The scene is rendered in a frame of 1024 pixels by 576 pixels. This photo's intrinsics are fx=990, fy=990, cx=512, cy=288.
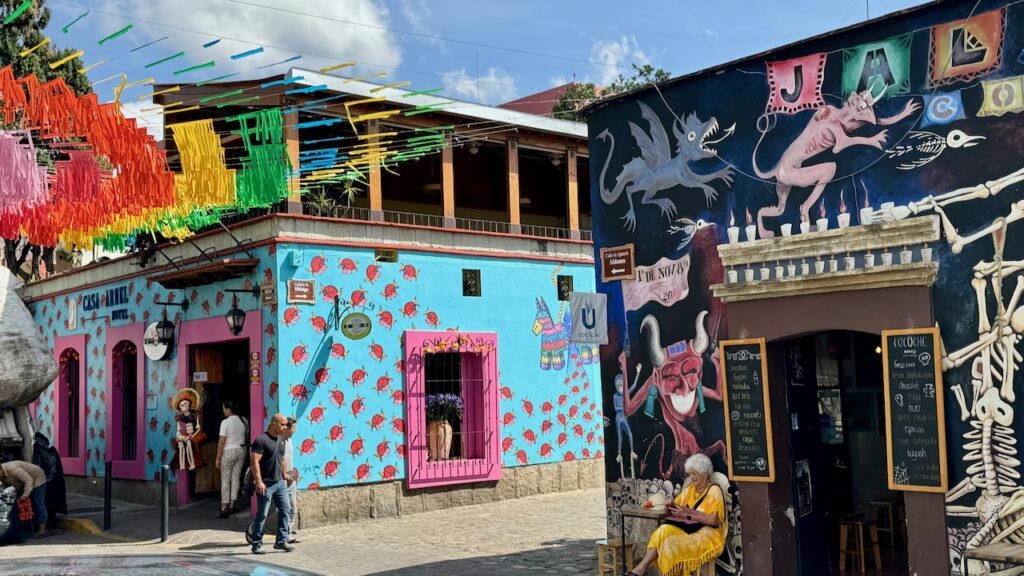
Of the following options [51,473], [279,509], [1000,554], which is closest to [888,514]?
[1000,554]

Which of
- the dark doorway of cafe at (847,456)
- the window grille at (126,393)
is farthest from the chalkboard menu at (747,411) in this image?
the window grille at (126,393)

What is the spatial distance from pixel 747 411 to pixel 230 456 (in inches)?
340

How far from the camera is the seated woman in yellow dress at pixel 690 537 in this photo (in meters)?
8.82

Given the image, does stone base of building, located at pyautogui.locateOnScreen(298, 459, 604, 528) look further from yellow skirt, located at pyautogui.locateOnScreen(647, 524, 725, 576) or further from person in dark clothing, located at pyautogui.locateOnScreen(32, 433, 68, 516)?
yellow skirt, located at pyautogui.locateOnScreen(647, 524, 725, 576)

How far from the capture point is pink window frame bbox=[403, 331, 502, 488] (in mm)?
15312

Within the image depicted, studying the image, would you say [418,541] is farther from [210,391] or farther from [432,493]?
[210,391]

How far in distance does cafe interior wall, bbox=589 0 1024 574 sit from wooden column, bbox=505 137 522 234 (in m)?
6.81

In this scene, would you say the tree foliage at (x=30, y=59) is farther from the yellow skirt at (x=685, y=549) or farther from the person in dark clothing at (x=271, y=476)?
the yellow skirt at (x=685, y=549)

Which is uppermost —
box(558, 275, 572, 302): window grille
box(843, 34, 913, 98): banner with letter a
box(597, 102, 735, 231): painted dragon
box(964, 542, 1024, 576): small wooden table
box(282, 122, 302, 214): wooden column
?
box(282, 122, 302, 214): wooden column

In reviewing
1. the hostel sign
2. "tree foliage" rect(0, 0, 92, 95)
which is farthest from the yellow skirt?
"tree foliage" rect(0, 0, 92, 95)

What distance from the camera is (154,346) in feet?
54.4

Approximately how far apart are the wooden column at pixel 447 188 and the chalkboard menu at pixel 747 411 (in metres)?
7.91

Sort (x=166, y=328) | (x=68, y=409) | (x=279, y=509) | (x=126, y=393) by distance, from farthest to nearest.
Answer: (x=68, y=409) → (x=126, y=393) → (x=166, y=328) → (x=279, y=509)

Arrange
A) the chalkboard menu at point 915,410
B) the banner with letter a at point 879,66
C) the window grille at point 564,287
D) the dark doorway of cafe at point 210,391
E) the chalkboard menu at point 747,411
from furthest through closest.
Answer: the window grille at point 564,287, the dark doorway of cafe at point 210,391, the chalkboard menu at point 747,411, the banner with letter a at point 879,66, the chalkboard menu at point 915,410
